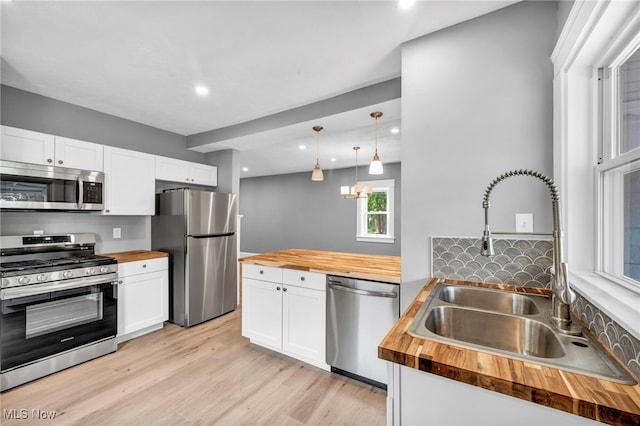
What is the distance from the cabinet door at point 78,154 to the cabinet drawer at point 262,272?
6.34 feet

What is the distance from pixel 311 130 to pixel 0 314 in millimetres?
3087

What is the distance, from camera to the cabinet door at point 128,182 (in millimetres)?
2959

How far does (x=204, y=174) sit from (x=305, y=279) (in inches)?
102

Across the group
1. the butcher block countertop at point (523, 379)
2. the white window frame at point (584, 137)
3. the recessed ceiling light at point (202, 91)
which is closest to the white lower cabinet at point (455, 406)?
the butcher block countertop at point (523, 379)

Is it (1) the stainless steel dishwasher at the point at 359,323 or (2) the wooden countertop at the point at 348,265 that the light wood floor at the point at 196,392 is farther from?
(2) the wooden countertop at the point at 348,265

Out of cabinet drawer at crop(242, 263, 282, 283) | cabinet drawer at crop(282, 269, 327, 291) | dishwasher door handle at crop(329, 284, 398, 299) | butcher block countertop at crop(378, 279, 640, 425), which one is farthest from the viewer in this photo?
cabinet drawer at crop(242, 263, 282, 283)

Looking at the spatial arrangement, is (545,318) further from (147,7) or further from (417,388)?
(147,7)

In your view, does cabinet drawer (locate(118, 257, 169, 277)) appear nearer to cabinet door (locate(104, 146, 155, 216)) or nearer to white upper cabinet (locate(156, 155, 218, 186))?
cabinet door (locate(104, 146, 155, 216))

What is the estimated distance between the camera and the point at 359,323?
2.09 m

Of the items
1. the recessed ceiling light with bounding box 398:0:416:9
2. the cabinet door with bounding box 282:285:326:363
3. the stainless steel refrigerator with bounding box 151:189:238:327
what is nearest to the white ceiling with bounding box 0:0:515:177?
the recessed ceiling light with bounding box 398:0:416:9

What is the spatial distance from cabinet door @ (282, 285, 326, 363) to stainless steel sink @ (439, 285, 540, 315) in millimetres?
1028

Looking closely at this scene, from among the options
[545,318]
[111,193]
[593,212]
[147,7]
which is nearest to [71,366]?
[111,193]

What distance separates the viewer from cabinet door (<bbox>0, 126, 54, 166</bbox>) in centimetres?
230

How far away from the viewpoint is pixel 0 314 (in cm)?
199
